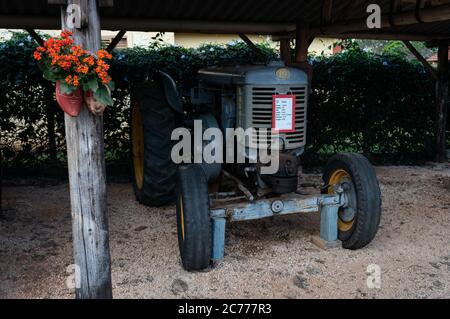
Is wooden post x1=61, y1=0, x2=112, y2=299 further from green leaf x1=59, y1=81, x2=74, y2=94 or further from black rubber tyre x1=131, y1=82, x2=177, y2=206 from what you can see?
black rubber tyre x1=131, y1=82, x2=177, y2=206

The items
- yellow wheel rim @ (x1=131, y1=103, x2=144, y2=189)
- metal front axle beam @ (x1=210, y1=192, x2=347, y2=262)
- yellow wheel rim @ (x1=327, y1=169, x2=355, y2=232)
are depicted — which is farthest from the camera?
yellow wheel rim @ (x1=131, y1=103, x2=144, y2=189)

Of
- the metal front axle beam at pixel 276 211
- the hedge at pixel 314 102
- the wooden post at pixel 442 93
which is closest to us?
the metal front axle beam at pixel 276 211

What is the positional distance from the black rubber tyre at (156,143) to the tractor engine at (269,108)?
68 centimetres

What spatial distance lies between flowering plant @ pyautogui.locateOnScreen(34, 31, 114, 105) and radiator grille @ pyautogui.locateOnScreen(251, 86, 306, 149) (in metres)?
1.35

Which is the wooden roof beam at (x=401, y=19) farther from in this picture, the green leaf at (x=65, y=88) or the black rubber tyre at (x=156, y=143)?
the green leaf at (x=65, y=88)

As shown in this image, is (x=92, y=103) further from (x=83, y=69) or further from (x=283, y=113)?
(x=283, y=113)

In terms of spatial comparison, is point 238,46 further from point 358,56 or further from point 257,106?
point 257,106

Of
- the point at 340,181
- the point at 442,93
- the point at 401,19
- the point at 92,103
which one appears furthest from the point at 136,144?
the point at 442,93

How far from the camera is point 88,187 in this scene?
241 cm

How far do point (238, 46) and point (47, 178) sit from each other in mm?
3114

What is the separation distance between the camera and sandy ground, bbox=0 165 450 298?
2.97m

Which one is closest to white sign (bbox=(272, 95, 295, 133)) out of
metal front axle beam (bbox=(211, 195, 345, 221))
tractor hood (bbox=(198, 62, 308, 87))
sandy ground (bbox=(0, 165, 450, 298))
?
tractor hood (bbox=(198, 62, 308, 87))

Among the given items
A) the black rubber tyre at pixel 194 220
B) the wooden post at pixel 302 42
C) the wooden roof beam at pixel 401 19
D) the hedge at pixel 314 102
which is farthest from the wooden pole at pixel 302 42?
the black rubber tyre at pixel 194 220

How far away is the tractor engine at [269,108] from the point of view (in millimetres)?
3312
